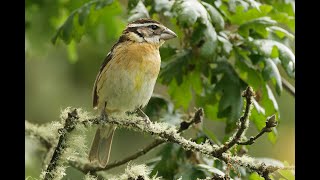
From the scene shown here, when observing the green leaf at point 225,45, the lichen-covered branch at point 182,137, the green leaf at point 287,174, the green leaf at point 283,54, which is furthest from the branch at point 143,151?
the green leaf at point 283,54

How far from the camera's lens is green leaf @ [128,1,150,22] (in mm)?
3830

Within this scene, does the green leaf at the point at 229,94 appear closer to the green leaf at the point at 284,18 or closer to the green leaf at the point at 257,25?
the green leaf at the point at 257,25

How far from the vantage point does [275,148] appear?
614cm

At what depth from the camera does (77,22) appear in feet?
13.9

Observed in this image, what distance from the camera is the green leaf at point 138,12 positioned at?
3.83 m

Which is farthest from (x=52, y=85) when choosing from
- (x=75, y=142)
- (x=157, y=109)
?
(x=75, y=142)

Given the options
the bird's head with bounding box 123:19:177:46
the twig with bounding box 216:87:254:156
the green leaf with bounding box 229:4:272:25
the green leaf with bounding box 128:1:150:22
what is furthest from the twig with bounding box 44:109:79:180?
the green leaf with bounding box 229:4:272:25

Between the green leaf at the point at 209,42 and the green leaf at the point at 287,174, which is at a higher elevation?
the green leaf at the point at 209,42

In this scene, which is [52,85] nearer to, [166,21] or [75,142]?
[166,21]

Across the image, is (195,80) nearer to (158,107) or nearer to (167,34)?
(158,107)

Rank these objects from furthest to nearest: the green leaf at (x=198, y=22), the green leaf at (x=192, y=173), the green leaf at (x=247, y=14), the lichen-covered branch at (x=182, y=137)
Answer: the green leaf at (x=247, y=14) → the green leaf at (x=198, y=22) → the green leaf at (x=192, y=173) → the lichen-covered branch at (x=182, y=137)

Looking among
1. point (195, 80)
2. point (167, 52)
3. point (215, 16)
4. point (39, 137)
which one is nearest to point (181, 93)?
point (195, 80)

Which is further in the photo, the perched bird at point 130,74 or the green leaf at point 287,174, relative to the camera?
the perched bird at point 130,74

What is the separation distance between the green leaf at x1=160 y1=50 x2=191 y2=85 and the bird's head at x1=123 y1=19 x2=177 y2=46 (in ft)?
0.42
